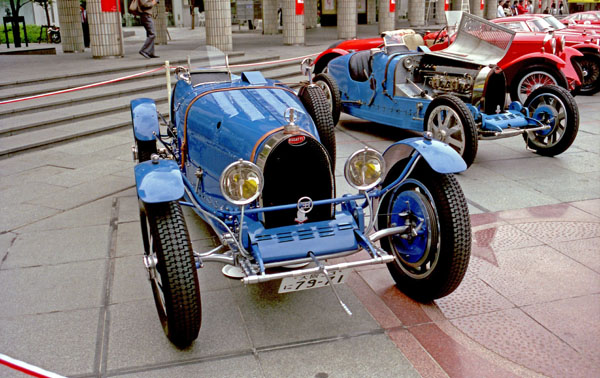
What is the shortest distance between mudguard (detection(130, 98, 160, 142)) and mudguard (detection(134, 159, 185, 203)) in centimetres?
233

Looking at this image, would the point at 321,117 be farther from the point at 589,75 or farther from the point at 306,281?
the point at 589,75

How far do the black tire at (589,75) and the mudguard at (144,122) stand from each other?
9907mm

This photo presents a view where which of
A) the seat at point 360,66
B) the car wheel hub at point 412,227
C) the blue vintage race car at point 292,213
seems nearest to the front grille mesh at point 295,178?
the blue vintage race car at point 292,213

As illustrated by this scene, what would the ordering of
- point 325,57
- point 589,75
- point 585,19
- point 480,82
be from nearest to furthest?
point 480,82
point 325,57
point 589,75
point 585,19

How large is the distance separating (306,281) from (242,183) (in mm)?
689

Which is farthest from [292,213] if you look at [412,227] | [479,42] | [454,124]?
[479,42]

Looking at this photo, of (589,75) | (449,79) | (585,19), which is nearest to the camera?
(449,79)

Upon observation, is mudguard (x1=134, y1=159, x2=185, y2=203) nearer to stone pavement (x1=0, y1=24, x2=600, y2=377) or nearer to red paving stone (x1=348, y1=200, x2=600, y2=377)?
stone pavement (x1=0, y1=24, x2=600, y2=377)

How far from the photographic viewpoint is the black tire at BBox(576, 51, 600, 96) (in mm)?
12109

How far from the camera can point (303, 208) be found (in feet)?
11.6

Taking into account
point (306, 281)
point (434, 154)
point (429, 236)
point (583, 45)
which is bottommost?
point (306, 281)

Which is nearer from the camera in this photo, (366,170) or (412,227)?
(366,170)

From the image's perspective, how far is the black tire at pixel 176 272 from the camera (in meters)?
3.08

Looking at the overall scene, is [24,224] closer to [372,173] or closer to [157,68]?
[372,173]
